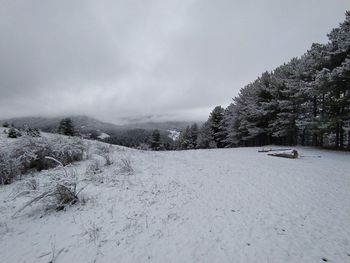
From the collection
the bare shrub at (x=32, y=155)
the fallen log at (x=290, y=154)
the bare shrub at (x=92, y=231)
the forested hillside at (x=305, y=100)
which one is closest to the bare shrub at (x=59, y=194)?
the bare shrub at (x=92, y=231)

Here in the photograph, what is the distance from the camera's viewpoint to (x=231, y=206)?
5.89 meters

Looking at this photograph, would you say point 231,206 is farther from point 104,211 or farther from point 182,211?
point 104,211

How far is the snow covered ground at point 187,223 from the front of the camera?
389cm

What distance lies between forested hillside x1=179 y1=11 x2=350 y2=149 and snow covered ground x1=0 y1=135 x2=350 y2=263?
8.93m

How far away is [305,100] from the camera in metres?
21.1

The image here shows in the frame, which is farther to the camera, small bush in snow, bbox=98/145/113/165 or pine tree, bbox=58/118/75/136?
pine tree, bbox=58/118/75/136

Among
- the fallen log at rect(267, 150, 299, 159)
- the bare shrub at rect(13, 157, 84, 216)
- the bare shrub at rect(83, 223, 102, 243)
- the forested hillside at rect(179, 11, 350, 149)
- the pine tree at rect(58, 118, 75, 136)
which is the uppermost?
the forested hillside at rect(179, 11, 350, 149)

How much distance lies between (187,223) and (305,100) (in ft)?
71.3

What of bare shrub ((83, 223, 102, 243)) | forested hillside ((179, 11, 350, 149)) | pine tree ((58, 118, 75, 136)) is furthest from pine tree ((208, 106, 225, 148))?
bare shrub ((83, 223, 102, 243))

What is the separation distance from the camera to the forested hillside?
14.3 meters

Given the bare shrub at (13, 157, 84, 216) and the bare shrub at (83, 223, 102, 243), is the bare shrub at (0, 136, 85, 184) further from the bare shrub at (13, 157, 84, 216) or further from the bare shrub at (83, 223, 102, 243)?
the bare shrub at (83, 223, 102, 243)

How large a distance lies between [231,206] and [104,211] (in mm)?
3669

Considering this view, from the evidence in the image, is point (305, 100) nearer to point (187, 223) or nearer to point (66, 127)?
point (187, 223)

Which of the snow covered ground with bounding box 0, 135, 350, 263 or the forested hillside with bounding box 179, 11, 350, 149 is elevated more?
the forested hillside with bounding box 179, 11, 350, 149
